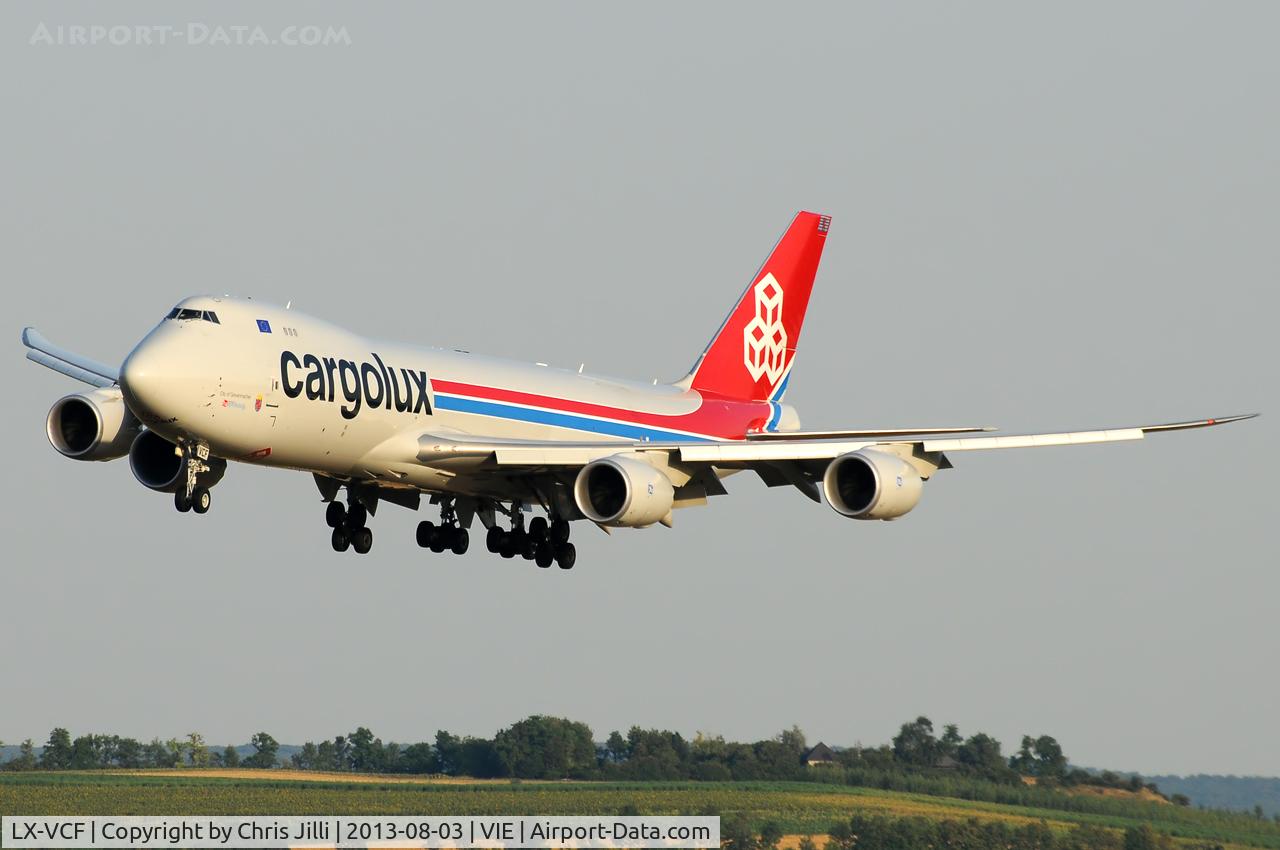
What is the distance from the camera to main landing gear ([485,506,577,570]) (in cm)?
4725

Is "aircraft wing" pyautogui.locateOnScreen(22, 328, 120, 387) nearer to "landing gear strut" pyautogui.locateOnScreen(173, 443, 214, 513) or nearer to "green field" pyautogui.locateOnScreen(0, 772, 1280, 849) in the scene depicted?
"landing gear strut" pyautogui.locateOnScreen(173, 443, 214, 513)

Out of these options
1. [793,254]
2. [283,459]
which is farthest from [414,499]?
[793,254]

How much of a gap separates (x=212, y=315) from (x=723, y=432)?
19251mm

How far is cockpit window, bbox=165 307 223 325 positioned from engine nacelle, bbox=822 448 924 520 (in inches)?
528

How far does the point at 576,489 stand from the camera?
42.0 m

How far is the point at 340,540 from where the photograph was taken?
46.7 metres

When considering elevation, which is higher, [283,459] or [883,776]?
[283,459]

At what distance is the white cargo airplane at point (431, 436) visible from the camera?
3797 cm

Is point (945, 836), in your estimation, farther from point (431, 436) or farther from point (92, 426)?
point (92, 426)

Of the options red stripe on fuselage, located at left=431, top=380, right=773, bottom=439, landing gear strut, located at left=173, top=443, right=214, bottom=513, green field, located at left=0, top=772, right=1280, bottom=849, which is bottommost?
green field, located at left=0, top=772, right=1280, bottom=849

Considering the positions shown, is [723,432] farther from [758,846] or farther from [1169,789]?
[1169,789]

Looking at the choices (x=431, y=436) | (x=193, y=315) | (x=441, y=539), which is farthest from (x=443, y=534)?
(x=193, y=315)

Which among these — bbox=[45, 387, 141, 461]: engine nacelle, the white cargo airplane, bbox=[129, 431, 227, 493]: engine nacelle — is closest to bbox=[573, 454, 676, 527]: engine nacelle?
the white cargo airplane

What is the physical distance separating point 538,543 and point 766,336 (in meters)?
13.0
